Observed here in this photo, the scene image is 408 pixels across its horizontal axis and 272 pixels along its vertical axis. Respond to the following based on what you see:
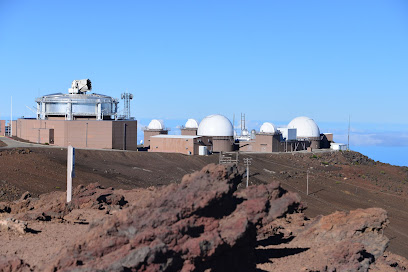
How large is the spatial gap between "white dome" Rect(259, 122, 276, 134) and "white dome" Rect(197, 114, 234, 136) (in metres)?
3.85

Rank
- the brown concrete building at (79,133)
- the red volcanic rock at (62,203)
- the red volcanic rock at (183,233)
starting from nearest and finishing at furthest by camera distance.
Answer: the red volcanic rock at (183,233), the red volcanic rock at (62,203), the brown concrete building at (79,133)

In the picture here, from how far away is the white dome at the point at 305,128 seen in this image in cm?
6750

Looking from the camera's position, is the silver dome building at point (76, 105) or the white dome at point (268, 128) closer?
the silver dome building at point (76, 105)

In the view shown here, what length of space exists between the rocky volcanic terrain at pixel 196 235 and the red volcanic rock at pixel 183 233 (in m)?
0.02

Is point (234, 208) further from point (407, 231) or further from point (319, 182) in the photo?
point (319, 182)

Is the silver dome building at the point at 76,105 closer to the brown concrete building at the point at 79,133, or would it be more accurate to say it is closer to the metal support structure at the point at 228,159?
the brown concrete building at the point at 79,133

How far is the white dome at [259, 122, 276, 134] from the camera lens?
59.4 meters

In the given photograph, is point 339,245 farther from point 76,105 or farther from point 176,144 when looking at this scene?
point 176,144

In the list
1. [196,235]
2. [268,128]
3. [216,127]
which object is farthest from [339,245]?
[268,128]

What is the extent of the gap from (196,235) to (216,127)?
4799 centimetres

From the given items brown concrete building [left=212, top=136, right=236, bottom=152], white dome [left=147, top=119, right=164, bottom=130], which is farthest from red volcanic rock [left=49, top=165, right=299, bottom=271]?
white dome [left=147, top=119, right=164, bottom=130]

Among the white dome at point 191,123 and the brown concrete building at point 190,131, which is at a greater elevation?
the white dome at point 191,123

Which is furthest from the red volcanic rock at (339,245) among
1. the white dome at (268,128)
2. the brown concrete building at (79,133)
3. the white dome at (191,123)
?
the white dome at (191,123)

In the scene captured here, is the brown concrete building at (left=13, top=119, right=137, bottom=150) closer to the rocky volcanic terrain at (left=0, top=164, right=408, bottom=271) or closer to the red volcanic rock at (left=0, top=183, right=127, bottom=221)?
the red volcanic rock at (left=0, top=183, right=127, bottom=221)
